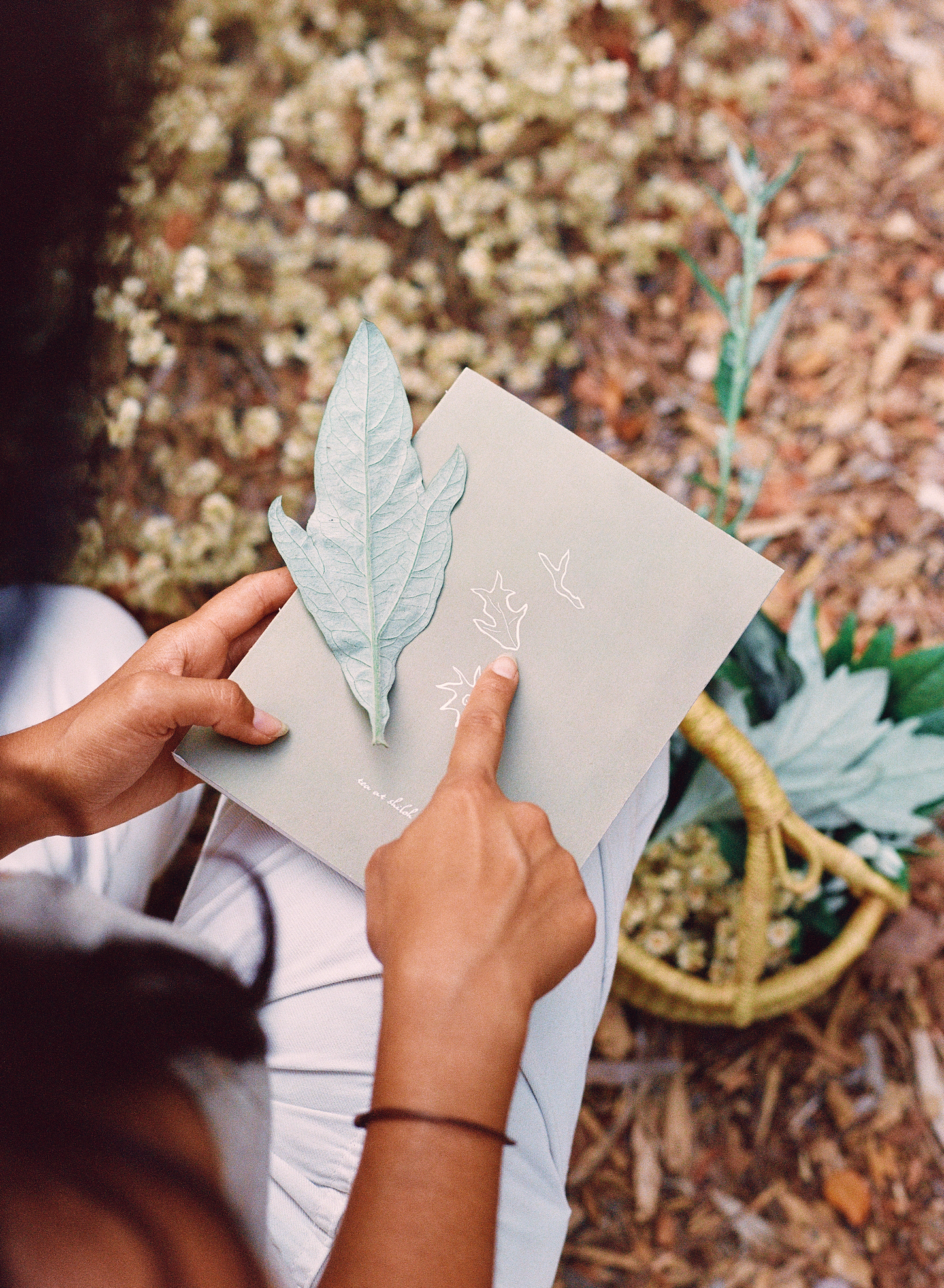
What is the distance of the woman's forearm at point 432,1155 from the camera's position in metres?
0.48

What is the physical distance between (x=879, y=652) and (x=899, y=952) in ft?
1.53

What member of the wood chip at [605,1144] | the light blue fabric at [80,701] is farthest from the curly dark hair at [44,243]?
the wood chip at [605,1144]

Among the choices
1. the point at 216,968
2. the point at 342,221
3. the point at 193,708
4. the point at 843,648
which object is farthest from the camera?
the point at 342,221

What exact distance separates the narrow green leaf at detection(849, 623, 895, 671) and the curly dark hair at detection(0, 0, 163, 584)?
2.47 feet

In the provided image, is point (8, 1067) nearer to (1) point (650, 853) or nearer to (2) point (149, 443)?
(1) point (650, 853)

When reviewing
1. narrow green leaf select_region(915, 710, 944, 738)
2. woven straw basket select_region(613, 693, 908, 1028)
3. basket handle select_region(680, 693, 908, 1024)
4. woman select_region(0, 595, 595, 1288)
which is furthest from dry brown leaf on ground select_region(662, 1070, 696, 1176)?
woman select_region(0, 595, 595, 1288)

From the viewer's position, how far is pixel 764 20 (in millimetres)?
1400

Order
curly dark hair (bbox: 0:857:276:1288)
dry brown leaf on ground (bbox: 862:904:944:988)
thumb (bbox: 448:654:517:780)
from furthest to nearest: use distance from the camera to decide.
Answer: dry brown leaf on ground (bbox: 862:904:944:988) < thumb (bbox: 448:654:517:780) < curly dark hair (bbox: 0:857:276:1288)

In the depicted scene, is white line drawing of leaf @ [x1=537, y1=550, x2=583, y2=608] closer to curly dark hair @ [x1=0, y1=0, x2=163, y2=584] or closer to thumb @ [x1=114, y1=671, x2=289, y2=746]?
thumb @ [x1=114, y1=671, x2=289, y2=746]

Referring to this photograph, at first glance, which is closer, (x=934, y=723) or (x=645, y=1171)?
(x=934, y=723)

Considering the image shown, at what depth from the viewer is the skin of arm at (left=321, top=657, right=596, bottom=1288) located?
19.1 inches

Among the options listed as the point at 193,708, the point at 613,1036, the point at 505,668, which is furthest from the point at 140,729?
the point at 613,1036

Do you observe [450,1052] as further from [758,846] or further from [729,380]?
[729,380]

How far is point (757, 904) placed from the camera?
0.81 m
